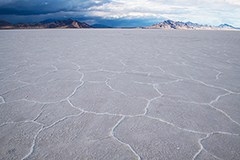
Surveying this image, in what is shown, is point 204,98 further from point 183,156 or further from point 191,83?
point 183,156

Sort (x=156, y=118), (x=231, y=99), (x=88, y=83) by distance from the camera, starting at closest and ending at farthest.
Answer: (x=156, y=118), (x=231, y=99), (x=88, y=83)

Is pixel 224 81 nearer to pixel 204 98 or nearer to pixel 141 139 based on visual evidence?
pixel 204 98

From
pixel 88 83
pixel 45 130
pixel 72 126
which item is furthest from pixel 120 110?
pixel 88 83

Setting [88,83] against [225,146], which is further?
[88,83]

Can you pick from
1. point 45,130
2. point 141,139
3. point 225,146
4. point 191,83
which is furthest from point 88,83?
point 225,146

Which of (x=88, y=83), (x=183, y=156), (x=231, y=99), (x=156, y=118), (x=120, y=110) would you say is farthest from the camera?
(x=88, y=83)

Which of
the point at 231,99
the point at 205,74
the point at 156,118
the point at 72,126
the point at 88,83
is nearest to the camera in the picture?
the point at 72,126

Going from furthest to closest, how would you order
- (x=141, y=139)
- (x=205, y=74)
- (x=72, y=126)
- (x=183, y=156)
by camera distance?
(x=205, y=74) < (x=72, y=126) < (x=141, y=139) < (x=183, y=156)

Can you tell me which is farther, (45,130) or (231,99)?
(231,99)

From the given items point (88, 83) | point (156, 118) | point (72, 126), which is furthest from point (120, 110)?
point (88, 83)
